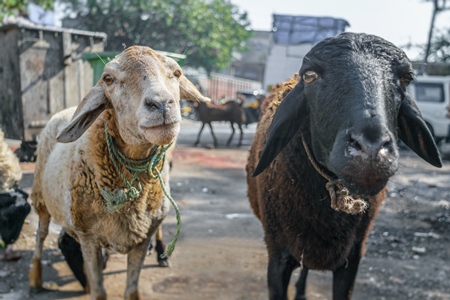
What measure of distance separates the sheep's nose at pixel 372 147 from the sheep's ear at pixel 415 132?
66cm

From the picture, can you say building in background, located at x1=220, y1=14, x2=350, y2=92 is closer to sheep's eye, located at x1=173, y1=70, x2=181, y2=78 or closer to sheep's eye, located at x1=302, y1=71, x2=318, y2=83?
sheep's eye, located at x1=173, y1=70, x2=181, y2=78

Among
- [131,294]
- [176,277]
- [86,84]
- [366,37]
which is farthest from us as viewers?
[86,84]

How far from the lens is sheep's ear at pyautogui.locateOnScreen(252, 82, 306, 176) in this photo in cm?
251

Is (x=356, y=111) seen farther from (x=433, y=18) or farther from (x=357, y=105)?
(x=433, y=18)

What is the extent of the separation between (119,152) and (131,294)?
121cm

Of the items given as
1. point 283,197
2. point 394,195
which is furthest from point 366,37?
point 394,195

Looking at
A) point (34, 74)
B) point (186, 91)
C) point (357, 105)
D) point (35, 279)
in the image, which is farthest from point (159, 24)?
point (357, 105)

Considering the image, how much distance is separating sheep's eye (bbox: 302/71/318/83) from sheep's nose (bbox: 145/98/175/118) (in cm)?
76

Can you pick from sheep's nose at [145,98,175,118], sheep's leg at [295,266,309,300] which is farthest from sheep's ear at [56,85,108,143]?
sheep's leg at [295,266,309,300]

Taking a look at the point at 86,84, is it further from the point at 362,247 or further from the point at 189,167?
the point at 362,247

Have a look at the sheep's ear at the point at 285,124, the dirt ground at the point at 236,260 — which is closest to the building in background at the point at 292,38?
the dirt ground at the point at 236,260

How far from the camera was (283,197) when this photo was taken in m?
2.86

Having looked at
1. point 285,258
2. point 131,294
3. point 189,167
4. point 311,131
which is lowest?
point 189,167

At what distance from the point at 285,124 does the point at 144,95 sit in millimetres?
815
